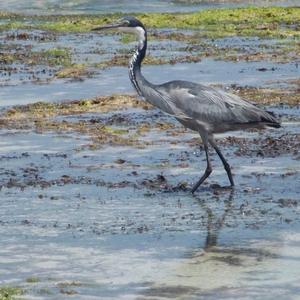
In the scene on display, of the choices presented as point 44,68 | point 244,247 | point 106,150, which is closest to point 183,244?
point 244,247

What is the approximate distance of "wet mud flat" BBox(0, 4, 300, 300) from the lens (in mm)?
9203

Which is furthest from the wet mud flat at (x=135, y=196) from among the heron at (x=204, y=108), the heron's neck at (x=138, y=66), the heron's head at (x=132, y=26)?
the heron's head at (x=132, y=26)

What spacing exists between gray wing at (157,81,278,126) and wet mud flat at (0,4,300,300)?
0.70 m

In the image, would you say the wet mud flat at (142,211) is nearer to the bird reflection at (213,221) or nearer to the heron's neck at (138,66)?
the bird reflection at (213,221)

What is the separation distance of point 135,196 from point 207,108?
135 cm

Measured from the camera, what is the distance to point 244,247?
400 inches

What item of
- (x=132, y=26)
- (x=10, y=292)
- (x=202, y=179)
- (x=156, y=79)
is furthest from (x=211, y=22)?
(x=10, y=292)

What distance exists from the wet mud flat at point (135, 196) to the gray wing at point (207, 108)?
2.29 feet

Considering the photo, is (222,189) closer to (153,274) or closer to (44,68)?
(153,274)

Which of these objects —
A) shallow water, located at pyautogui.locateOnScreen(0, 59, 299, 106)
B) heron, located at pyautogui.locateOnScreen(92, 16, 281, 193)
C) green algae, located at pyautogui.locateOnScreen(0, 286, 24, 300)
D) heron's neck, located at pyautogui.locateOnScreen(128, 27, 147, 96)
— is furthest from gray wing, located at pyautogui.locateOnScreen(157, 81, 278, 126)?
shallow water, located at pyautogui.locateOnScreen(0, 59, 299, 106)

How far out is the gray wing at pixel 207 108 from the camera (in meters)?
12.9

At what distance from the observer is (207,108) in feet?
42.4

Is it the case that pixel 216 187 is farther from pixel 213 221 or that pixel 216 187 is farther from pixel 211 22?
pixel 211 22

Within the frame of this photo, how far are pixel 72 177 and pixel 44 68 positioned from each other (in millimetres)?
10981
